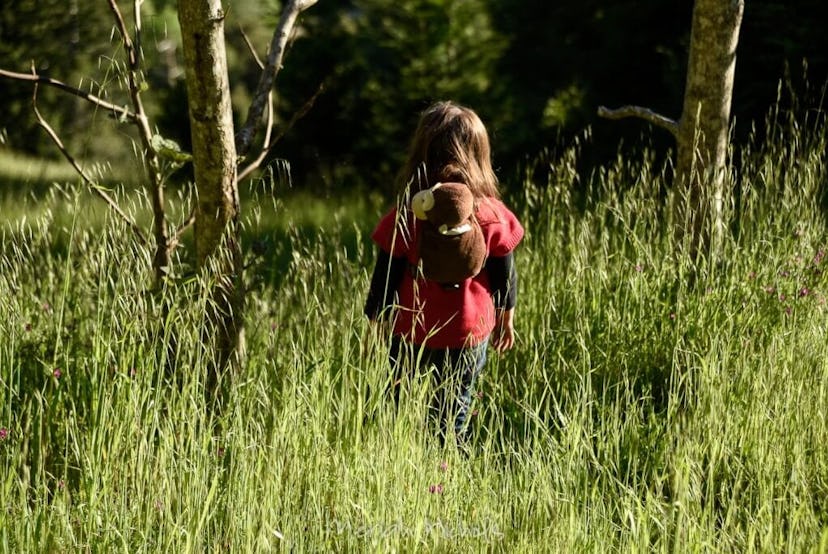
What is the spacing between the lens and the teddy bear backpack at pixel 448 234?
263 centimetres

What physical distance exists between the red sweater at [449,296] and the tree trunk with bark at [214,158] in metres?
0.46

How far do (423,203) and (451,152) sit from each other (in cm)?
28

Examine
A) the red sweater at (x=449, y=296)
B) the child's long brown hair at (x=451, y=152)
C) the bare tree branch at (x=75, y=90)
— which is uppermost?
the bare tree branch at (x=75, y=90)

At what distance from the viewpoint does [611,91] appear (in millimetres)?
8789

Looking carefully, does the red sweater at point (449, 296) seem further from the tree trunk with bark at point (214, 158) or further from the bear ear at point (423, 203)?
the tree trunk with bark at point (214, 158)

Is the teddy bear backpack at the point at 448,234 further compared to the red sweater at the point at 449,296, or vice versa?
the red sweater at the point at 449,296

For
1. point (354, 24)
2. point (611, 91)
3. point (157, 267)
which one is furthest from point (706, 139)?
point (354, 24)

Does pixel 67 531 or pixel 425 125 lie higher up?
pixel 425 125

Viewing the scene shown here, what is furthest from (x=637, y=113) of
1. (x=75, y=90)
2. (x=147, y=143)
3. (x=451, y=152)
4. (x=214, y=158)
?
(x=75, y=90)

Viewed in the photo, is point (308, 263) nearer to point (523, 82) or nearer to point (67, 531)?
point (67, 531)

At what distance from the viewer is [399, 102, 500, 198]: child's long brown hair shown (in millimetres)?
2840

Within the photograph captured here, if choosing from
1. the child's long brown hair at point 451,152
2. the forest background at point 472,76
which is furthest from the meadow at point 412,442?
the forest background at point 472,76

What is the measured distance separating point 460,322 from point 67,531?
128 cm

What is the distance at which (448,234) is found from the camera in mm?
2697
